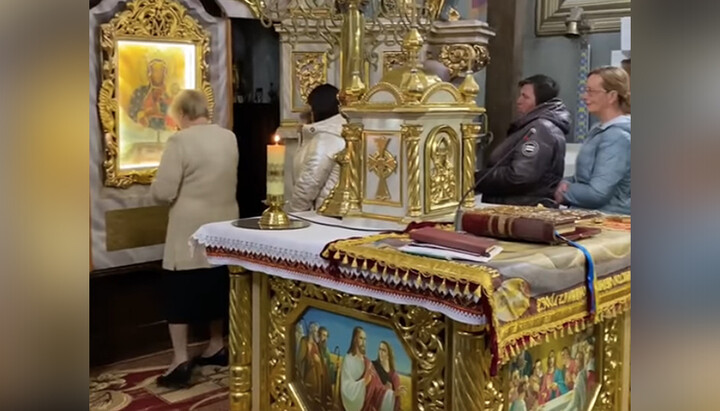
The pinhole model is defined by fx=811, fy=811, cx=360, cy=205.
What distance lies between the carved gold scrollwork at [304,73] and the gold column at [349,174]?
2.41 meters

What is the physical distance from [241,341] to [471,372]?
1.10m

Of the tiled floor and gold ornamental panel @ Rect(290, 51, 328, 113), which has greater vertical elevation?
gold ornamental panel @ Rect(290, 51, 328, 113)

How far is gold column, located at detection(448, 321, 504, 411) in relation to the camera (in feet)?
7.22

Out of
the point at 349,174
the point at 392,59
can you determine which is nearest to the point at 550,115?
the point at 349,174

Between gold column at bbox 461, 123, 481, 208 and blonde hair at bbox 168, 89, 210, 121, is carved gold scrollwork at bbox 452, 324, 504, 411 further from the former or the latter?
blonde hair at bbox 168, 89, 210, 121

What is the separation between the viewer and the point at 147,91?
474cm

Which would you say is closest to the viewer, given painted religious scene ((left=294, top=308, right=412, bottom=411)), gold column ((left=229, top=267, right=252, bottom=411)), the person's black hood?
painted religious scene ((left=294, top=308, right=412, bottom=411))

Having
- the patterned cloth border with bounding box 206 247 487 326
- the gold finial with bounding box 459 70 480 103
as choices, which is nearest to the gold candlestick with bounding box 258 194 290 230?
the patterned cloth border with bounding box 206 247 487 326

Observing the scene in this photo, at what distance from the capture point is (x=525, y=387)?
8.00 feet

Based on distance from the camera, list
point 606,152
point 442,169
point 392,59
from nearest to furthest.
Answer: point 442,169, point 606,152, point 392,59

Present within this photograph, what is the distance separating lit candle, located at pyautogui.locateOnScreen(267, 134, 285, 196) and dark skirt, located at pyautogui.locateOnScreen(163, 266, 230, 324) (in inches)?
55.3

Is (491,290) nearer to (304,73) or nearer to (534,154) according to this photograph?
(534,154)
